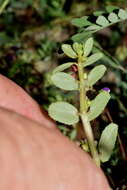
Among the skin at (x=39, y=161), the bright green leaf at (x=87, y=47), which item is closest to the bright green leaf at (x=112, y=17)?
the bright green leaf at (x=87, y=47)

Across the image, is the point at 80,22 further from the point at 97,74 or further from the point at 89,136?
the point at 89,136

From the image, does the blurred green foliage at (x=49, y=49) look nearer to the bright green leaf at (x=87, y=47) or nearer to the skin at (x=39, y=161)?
the bright green leaf at (x=87, y=47)

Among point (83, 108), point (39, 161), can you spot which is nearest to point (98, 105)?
point (83, 108)

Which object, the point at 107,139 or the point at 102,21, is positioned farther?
the point at 102,21

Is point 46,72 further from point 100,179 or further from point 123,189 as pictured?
point 100,179

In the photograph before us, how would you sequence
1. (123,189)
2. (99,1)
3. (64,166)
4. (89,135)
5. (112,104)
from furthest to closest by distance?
1. (99,1)
2. (112,104)
3. (123,189)
4. (89,135)
5. (64,166)

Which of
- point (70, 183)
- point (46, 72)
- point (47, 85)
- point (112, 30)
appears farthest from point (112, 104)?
point (70, 183)
